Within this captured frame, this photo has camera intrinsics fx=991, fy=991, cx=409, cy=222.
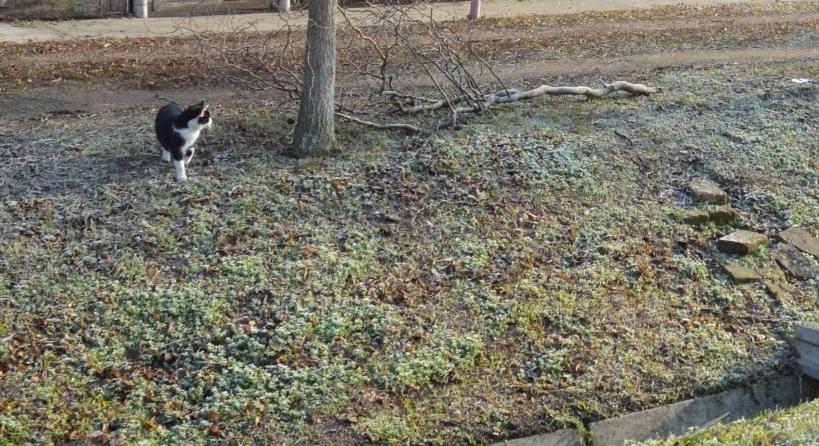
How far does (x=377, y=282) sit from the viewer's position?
7.01m

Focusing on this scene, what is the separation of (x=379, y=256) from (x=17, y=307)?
2.49m

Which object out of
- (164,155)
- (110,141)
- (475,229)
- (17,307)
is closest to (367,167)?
(475,229)

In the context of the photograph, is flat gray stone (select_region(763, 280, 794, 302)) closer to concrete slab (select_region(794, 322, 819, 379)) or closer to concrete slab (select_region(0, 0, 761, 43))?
concrete slab (select_region(794, 322, 819, 379))

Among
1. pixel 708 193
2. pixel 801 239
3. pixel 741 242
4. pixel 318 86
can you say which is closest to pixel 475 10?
pixel 708 193

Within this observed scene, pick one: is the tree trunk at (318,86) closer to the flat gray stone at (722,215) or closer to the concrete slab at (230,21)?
the flat gray stone at (722,215)

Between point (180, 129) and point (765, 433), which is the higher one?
point (180, 129)

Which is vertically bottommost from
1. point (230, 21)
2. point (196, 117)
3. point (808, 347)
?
point (808, 347)

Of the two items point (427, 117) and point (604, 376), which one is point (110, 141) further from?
point (604, 376)

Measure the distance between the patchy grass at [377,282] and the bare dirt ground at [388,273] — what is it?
0.02m

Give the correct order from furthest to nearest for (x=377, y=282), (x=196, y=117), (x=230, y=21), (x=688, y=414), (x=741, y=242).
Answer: (x=230, y=21)
(x=741, y=242)
(x=196, y=117)
(x=377, y=282)
(x=688, y=414)

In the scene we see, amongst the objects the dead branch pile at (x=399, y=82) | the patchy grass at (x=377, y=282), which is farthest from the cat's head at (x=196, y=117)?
the dead branch pile at (x=399, y=82)

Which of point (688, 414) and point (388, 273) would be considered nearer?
point (688, 414)

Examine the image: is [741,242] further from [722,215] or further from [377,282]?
[377,282]

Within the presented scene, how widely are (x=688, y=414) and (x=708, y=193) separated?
260cm
